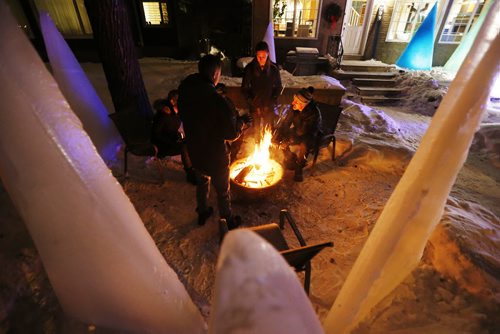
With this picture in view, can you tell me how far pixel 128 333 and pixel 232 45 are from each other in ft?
42.3

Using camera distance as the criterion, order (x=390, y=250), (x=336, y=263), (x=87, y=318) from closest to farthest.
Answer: (x=390, y=250) < (x=87, y=318) < (x=336, y=263)

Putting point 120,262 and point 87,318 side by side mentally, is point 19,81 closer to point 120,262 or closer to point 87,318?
point 120,262

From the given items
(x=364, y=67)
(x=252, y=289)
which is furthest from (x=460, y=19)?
(x=252, y=289)

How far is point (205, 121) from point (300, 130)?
2.25 metres

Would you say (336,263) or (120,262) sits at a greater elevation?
(120,262)

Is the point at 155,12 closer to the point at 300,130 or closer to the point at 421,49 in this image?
the point at 300,130

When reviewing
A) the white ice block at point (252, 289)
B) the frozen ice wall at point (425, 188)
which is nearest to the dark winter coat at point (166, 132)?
the frozen ice wall at point (425, 188)

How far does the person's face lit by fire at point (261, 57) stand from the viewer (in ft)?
15.0

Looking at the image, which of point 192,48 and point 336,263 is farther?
point 192,48

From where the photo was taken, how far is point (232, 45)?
12586mm

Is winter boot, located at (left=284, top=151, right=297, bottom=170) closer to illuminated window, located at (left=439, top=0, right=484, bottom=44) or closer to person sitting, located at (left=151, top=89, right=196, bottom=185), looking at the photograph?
person sitting, located at (left=151, top=89, right=196, bottom=185)

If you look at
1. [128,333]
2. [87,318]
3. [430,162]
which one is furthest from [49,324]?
[430,162]

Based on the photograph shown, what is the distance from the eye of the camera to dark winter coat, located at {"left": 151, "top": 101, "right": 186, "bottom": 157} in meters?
4.22

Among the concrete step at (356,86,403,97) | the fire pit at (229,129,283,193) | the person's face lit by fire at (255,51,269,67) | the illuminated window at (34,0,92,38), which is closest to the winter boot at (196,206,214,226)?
the fire pit at (229,129,283,193)
